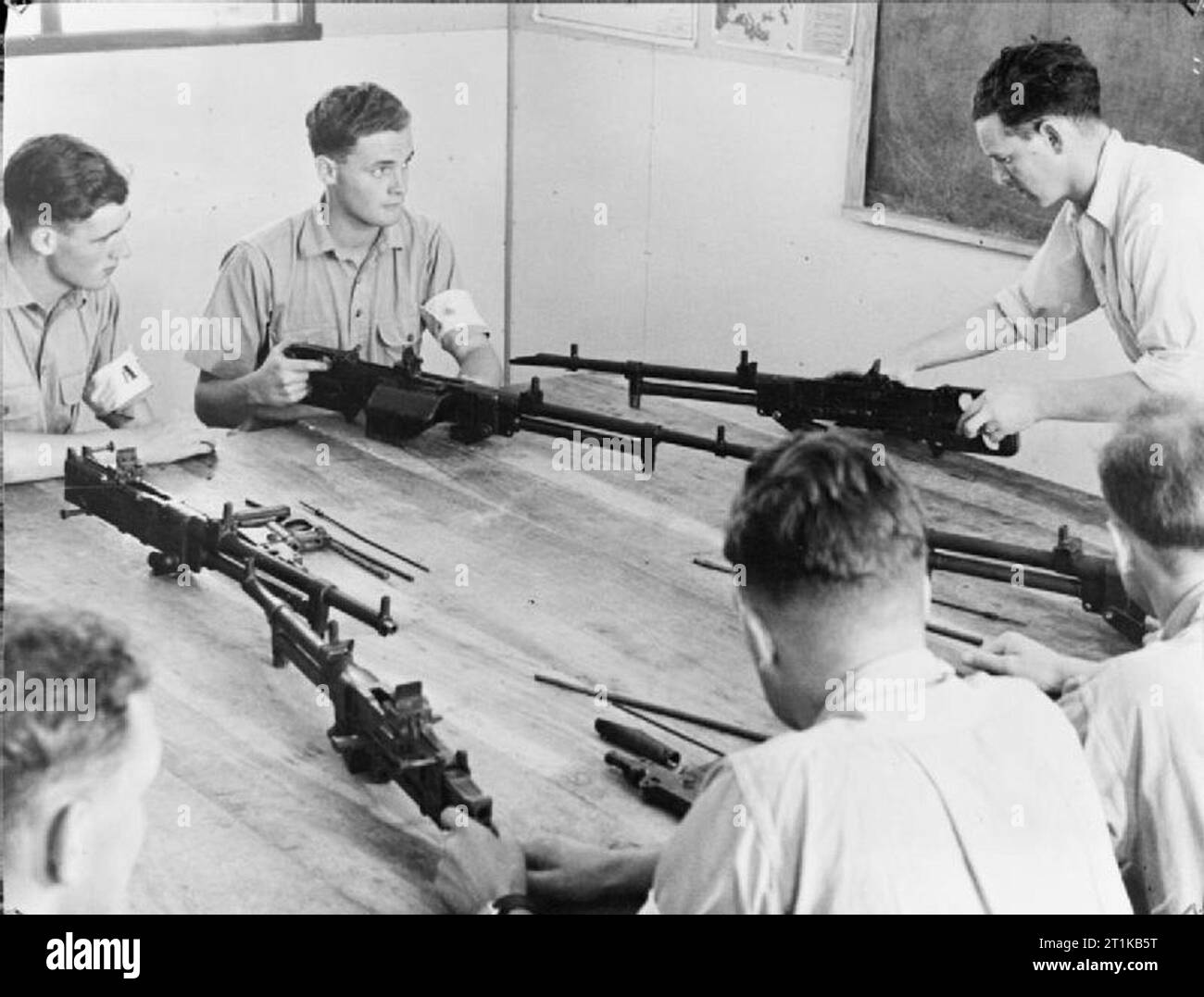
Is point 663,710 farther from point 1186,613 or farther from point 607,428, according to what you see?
point 607,428

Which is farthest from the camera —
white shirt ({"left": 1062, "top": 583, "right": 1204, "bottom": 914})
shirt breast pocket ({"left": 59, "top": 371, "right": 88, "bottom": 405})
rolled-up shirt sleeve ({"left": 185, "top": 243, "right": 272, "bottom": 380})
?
rolled-up shirt sleeve ({"left": 185, "top": 243, "right": 272, "bottom": 380})

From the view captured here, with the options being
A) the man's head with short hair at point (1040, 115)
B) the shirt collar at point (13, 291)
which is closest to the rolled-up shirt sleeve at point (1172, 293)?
the man's head with short hair at point (1040, 115)

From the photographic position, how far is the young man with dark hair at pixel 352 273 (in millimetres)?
3975

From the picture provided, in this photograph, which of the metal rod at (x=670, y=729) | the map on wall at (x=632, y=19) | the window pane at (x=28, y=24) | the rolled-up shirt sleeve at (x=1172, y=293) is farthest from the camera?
the map on wall at (x=632, y=19)

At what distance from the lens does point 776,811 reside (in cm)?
146

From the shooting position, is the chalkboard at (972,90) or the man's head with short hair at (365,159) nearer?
the chalkboard at (972,90)

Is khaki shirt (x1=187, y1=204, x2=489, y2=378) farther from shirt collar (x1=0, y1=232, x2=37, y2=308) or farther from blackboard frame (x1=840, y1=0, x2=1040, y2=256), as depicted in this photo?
blackboard frame (x1=840, y1=0, x2=1040, y2=256)

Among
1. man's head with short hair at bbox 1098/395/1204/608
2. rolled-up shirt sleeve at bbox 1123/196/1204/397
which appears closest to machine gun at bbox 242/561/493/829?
man's head with short hair at bbox 1098/395/1204/608

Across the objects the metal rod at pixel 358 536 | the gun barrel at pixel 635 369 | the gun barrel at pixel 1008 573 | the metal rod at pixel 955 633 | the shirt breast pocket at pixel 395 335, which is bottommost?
the metal rod at pixel 955 633

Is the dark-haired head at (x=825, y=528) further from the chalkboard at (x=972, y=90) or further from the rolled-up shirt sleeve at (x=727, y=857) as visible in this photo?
the chalkboard at (x=972, y=90)

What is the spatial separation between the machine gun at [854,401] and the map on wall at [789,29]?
133 centimetres

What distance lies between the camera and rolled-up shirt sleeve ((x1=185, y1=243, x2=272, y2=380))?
394cm

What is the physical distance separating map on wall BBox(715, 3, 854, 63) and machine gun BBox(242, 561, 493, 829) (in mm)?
2601
